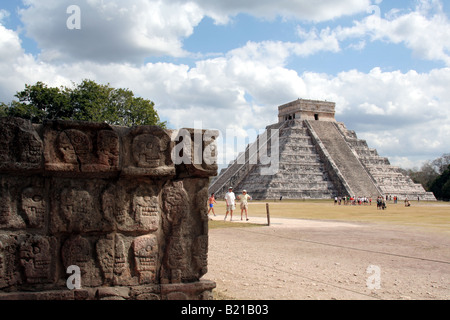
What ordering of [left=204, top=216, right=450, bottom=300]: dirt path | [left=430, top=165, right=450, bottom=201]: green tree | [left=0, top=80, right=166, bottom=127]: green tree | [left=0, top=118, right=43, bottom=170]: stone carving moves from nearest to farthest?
[left=0, top=118, right=43, bottom=170]: stone carving, [left=204, top=216, right=450, bottom=300]: dirt path, [left=0, top=80, right=166, bottom=127]: green tree, [left=430, top=165, right=450, bottom=201]: green tree

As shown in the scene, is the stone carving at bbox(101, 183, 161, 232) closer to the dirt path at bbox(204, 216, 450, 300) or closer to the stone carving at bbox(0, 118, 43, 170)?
the stone carving at bbox(0, 118, 43, 170)

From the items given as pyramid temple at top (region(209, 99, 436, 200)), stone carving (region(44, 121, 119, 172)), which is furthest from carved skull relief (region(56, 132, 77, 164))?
pyramid temple at top (region(209, 99, 436, 200))

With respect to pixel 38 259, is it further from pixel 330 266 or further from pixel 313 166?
pixel 313 166

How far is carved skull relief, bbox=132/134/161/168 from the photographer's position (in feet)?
13.1

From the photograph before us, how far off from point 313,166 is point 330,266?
156 feet

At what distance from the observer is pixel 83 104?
33812 millimetres

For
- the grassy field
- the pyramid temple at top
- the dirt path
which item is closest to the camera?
the dirt path

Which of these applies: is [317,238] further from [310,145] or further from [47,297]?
[310,145]

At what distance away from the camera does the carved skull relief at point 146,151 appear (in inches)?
157

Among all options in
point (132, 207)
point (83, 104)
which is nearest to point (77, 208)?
point (132, 207)

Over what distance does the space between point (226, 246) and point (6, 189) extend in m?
6.25

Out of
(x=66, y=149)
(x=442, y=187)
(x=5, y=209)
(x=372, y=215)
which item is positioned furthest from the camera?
(x=442, y=187)

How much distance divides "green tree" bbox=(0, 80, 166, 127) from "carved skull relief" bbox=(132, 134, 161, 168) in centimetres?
2963

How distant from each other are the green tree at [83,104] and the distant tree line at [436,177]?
4345 cm
